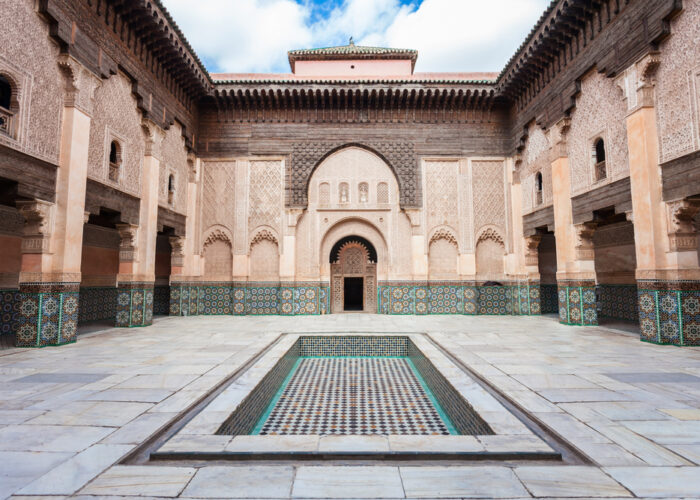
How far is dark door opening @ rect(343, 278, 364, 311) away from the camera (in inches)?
373

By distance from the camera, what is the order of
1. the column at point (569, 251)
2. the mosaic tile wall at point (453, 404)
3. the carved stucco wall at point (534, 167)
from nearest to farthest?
the mosaic tile wall at point (453, 404) < the column at point (569, 251) < the carved stucco wall at point (534, 167)

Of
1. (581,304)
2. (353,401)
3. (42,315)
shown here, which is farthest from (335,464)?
(581,304)

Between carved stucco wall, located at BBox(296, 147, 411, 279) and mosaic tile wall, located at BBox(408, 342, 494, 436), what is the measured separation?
4629 millimetres

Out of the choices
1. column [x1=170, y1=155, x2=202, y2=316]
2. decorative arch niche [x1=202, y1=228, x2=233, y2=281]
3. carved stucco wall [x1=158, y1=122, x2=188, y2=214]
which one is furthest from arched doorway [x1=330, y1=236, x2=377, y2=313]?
carved stucco wall [x1=158, y1=122, x2=188, y2=214]

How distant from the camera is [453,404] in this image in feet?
9.45

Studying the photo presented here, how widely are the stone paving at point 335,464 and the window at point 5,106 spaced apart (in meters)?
2.44

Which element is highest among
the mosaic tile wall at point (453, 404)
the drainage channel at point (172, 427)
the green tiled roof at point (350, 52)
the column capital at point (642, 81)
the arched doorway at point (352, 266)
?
the green tiled roof at point (350, 52)

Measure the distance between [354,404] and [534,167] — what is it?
6.88 metres

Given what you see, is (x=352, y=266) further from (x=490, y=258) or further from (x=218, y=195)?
(x=218, y=195)

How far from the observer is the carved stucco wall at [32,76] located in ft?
13.4

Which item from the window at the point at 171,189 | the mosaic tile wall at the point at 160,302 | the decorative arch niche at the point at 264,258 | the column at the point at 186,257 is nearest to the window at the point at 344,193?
the decorative arch niche at the point at 264,258

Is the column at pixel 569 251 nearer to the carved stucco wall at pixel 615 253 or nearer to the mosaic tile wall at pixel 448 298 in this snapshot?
the carved stucco wall at pixel 615 253

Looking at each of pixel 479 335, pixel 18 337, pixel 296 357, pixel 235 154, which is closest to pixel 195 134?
pixel 235 154

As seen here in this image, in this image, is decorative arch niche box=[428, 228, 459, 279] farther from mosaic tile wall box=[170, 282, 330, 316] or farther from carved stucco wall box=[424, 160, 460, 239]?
mosaic tile wall box=[170, 282, 330, 316]
